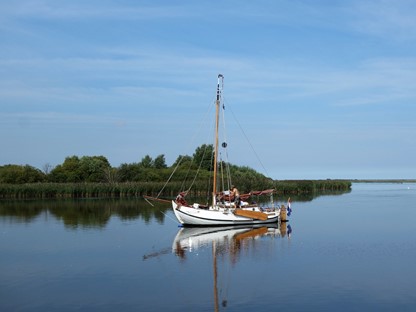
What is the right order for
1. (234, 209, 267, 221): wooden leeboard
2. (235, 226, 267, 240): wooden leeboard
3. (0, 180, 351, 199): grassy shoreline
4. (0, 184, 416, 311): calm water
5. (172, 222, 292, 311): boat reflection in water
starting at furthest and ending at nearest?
(0, 180, 351, 199): grassy shoreline → (234, 209, 267, 221): wooden leeboard → (235, 226, 267, 240): wooden leeboard → (172, 222, 292, 311): boat reflection in water → (0, 184, 416, 311): calm water

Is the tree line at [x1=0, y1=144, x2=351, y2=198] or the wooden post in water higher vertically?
the tree line at [x1=0, y1=144, x2=351, y2=198]

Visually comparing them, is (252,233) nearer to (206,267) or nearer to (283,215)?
(283,215)

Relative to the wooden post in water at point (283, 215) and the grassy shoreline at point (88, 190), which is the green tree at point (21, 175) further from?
the wooden post in water at point (283, 215)

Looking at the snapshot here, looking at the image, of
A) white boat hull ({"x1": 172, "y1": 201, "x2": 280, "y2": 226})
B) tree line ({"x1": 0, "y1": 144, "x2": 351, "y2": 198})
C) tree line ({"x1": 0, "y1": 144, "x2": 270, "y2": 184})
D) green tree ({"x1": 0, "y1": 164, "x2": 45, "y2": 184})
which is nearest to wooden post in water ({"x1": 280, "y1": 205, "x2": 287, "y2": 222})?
white boat hull ({"x1": 172, "y1": 201, "x2": 280, "y2": 226})

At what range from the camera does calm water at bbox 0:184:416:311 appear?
15.0 m

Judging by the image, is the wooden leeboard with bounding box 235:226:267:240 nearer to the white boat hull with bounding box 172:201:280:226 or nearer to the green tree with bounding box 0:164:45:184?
the white boat hull with bounding box 172:201:280:226

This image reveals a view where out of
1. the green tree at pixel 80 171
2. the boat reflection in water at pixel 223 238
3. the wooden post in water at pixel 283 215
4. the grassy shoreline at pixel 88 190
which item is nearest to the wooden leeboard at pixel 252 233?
the boat reflection in water at pixel 223 238

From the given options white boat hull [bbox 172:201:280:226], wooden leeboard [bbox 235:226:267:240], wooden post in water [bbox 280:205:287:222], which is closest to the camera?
wooden leeboard [bbox 235:226:267:240]

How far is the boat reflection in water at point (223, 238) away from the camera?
23.2 metres

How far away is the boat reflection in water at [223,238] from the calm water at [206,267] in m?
0.05

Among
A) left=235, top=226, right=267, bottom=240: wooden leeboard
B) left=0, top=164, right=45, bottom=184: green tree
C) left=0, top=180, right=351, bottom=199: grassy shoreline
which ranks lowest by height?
left=235, top=226, right=267, bottom=240: wooden leeboard

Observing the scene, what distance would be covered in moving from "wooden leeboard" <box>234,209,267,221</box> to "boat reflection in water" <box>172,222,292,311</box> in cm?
58

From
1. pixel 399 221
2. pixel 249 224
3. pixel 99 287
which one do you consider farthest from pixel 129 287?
pixel 399 221

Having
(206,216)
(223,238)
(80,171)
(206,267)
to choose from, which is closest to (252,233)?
(223,238)
